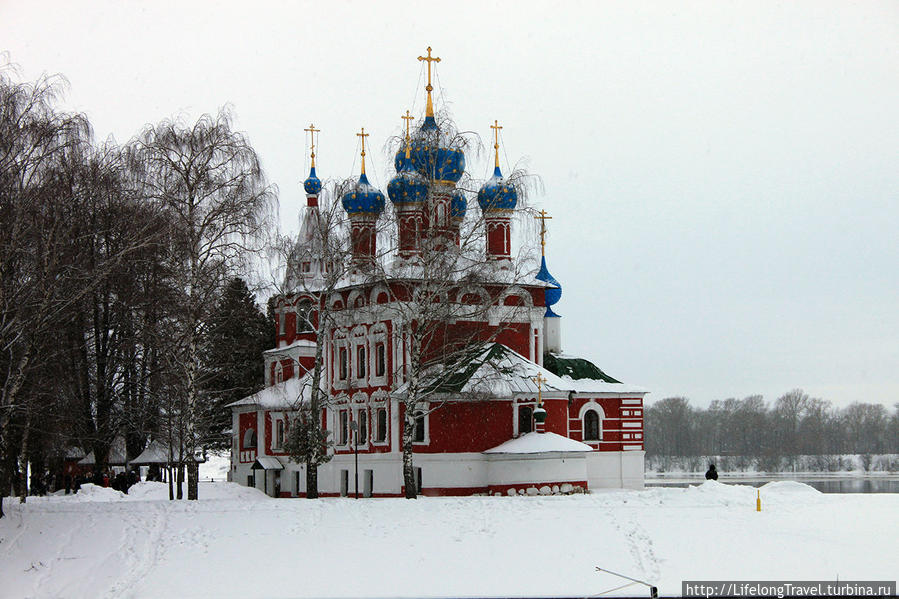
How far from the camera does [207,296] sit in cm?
2914

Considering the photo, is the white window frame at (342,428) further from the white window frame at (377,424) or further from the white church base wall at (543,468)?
the white church base wall at (543,468)

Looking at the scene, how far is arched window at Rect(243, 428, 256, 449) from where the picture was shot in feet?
155

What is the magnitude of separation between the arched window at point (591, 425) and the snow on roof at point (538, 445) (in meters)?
6.31

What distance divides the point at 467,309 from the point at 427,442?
4.20 metres

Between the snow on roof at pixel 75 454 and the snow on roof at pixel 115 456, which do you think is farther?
the snow on roof at pixel 75 454

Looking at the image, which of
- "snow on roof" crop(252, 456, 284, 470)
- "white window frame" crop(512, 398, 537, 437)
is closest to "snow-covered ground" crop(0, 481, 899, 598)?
"white window frame" crop(512, 398, 537, 437)

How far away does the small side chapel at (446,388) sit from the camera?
33.1 metres

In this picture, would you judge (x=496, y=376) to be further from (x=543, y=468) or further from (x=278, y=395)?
(x=278, y=395)

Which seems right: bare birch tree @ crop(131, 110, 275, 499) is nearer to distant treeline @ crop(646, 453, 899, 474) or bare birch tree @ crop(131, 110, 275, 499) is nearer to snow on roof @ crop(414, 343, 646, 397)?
snow on roof @ crop(414, 343, 646, 397)

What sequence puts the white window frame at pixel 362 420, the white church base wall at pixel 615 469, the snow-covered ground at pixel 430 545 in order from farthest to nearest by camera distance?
the white church base wall at pixel 615 469 < the white window frame at pixel 362 420 < the snow-covered ground at pixel 430 545

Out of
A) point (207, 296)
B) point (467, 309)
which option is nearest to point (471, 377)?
point (467, 309)

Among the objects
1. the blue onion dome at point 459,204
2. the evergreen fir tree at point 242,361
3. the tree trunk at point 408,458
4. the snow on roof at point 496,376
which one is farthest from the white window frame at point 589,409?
the evergreen fir tree at point 242,361

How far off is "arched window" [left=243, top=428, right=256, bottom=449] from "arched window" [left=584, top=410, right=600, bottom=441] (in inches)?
549

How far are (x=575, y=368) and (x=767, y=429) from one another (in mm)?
59375
